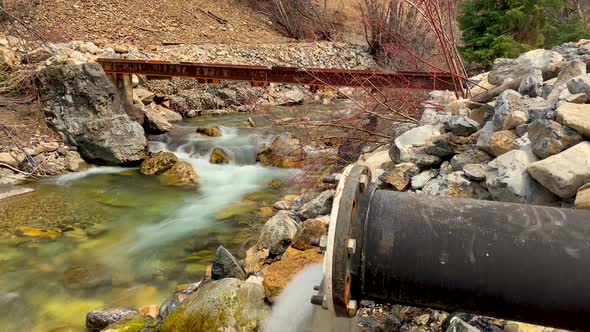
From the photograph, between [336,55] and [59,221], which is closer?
[59,221]

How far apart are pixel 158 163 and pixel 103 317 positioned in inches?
207

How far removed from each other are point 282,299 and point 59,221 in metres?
4.73

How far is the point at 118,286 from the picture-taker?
5445 mm

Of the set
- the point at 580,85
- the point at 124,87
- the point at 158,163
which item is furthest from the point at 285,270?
the point at 124,87

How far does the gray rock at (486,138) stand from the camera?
4.15 metres

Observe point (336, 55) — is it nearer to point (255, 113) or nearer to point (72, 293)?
point (255, 113)

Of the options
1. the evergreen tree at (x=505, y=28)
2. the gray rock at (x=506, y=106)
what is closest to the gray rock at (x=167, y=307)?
the gray rock at (x=506, y=106)

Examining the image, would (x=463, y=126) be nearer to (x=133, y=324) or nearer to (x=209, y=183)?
(x=133, y=324)

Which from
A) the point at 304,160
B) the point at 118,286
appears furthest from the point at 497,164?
the point at 304,160

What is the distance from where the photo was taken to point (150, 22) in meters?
19.1

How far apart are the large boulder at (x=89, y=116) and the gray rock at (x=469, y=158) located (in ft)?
24.3

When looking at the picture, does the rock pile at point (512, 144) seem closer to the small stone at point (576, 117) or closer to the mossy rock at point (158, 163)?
the small stone at point (576, 117)

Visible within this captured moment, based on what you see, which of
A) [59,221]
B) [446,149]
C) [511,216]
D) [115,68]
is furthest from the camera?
[115,68]

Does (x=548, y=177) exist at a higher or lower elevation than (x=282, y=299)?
higher
